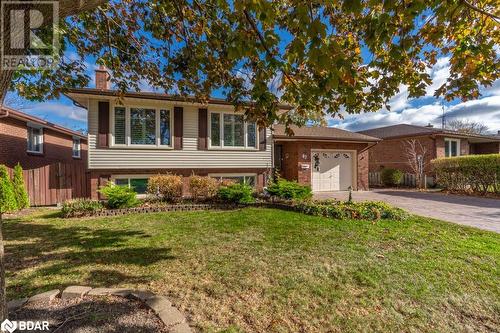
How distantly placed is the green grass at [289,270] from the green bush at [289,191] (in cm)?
286

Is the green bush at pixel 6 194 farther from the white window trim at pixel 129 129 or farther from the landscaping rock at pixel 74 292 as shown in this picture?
the landscaping rock at pixel 74 292

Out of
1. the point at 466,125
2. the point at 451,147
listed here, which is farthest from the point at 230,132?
the point at 466,125

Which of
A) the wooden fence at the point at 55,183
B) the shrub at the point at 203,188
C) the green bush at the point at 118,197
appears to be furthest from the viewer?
the wooden fence at the point at 55,183

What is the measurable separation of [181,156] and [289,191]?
200 inches

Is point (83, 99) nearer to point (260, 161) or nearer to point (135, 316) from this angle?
point (260, 161)

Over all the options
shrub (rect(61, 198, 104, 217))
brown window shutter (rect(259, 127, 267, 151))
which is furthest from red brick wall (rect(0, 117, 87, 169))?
brown window shutter (rect(259, 127, 267, 151))

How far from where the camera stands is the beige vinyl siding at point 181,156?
9.94 meters

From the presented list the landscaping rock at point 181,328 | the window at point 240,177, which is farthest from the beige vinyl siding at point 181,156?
the landscaping rock at point 181,328

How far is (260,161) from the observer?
12305 millimetres

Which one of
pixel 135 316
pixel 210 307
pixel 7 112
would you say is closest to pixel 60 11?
pixel 135 316

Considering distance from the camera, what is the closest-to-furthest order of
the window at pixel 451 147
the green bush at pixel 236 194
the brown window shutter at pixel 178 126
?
the green bush at pixel 236 194
the brown window shutter at pixel 178 126
the window at pixel 451 147

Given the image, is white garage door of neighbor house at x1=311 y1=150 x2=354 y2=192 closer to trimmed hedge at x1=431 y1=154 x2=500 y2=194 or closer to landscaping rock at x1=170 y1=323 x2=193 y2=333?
trimmed hedge at x1=431 y1=154 x2=500 y2=194

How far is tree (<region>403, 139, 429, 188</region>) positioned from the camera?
1716cm

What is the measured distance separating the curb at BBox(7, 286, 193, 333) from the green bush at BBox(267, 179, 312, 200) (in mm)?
6625
